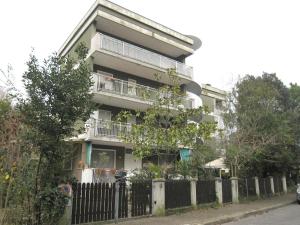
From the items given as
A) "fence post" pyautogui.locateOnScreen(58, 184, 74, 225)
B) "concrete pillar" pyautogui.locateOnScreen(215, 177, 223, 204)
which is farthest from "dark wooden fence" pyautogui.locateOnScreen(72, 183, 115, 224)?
"concrete pillar" pyautogui.locateOnScreen(215, 177, 223, 204)

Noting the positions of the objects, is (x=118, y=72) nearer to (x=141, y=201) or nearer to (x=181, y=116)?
(x=181, y=116)

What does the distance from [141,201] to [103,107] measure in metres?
10.9

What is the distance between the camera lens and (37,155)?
9406 mm

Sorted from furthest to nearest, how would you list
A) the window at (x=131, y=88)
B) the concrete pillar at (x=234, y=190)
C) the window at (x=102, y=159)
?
the window at (x=131, y=88) < the window at (x=102, y=159) < the concrete pillar at (x=234, y=190)

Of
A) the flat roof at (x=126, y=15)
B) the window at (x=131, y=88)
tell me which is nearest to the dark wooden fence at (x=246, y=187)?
the window at (x=131, y=88)

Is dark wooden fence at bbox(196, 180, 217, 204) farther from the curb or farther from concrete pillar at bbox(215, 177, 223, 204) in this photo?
the curb

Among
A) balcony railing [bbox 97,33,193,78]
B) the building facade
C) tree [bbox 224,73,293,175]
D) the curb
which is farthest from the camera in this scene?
balcony railing [bbox 97,33,193,78]

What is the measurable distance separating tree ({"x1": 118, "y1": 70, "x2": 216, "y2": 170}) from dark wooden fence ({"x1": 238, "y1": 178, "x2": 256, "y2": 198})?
18.6 ft

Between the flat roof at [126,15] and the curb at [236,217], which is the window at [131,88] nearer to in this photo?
the flat roof at [126,15]

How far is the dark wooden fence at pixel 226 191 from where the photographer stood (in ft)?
57.7

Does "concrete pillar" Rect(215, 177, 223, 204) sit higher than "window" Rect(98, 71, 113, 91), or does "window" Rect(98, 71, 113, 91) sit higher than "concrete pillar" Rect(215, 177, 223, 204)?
"window" Rect(98, 71, 113, 91)

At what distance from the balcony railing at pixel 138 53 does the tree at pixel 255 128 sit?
18.0 feet

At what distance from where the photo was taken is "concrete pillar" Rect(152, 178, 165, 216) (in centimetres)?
1311

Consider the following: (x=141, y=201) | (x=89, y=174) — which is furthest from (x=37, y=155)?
(x=89, y=174)
